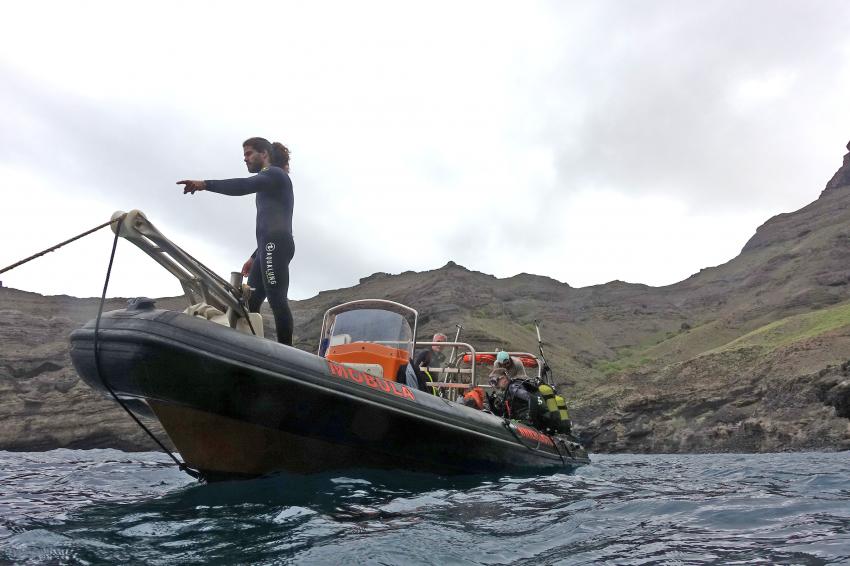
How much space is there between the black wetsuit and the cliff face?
24728mm

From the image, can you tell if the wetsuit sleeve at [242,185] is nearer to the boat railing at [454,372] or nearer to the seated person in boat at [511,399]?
the boat railing at [454,372]

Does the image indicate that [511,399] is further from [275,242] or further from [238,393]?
[238,393]

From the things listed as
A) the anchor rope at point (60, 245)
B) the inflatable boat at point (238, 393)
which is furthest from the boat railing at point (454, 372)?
the anchor rope at point (60, 245)

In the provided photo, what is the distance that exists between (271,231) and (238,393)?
1.53 metres

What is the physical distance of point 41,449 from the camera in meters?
35.8

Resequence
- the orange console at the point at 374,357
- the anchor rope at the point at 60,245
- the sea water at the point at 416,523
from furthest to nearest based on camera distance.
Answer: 1. the orange console at the point at 374,357
2. the anchor rope at the point at 60,245
3. the sea water at the point at 416,523

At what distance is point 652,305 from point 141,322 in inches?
3933

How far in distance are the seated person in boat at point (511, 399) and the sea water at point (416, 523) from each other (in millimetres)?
3118

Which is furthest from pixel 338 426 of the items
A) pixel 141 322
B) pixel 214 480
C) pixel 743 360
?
pixel 743 360

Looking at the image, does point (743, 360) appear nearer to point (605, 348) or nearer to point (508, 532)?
point (605, 348)

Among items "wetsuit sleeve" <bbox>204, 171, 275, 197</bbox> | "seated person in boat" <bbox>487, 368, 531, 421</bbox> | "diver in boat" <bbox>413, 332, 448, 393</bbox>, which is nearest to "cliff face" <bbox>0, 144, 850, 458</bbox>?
"seated person in boat" <bbox>487, 368, 531, 421</bbox>

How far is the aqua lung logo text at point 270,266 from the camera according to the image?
527 cm

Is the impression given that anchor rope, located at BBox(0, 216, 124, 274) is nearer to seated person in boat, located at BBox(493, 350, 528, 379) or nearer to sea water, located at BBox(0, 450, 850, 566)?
sea water, located at BBox(0, 450, 850, 566)

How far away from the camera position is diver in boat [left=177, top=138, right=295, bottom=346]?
5.28 metres
